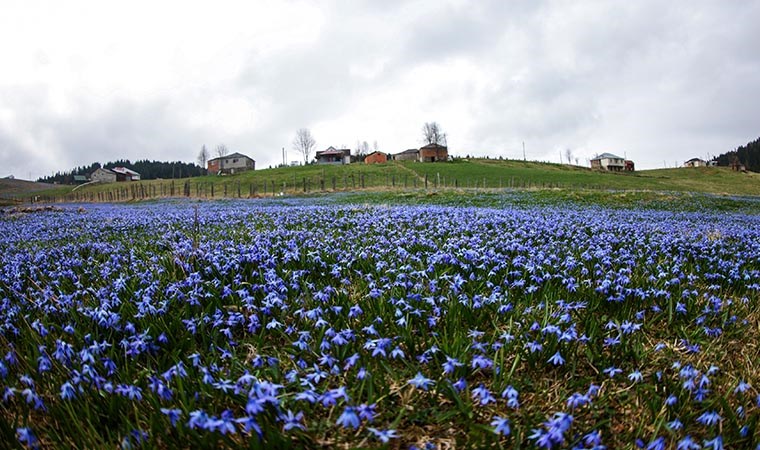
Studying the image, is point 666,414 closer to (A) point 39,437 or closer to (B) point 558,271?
(B) point 558,271

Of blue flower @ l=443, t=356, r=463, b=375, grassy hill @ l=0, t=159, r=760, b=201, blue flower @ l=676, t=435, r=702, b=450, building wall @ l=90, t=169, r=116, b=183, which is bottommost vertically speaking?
blue flower @ l=676, t=435, r=702, b=450

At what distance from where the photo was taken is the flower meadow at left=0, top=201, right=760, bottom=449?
200cm

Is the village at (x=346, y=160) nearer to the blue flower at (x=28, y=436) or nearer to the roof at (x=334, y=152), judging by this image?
the roof at (x=334, y=152)

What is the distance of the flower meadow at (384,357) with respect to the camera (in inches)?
78.9

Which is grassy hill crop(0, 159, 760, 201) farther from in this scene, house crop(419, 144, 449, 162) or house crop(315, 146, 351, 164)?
house crop(315, 146, 351, 164)

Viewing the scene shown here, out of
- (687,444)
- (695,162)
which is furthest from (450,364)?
(695,162)

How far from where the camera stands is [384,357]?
271 centimetres

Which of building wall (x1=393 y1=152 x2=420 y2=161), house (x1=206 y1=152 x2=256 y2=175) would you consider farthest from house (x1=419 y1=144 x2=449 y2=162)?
house (x1=206 y1=152 x2=256 y2=175)

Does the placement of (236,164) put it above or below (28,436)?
above

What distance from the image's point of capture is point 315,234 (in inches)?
295

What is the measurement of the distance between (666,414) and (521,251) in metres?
3.66

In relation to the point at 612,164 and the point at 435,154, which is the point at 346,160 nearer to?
Result: the point at 435,154

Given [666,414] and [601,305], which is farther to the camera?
[601,305]

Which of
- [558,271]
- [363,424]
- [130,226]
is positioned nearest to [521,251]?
[558,271]
